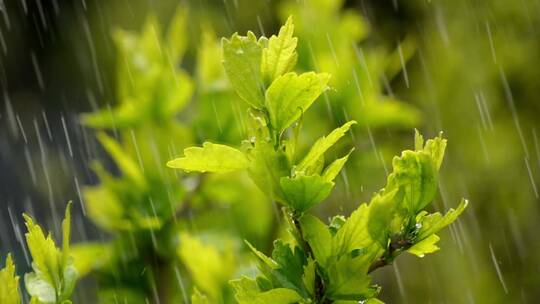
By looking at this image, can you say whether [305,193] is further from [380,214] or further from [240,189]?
[240,189]

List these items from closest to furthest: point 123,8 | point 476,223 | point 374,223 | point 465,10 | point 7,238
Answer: point 374,223
point 476,223
point 465,10
point 7,238
point 123,8

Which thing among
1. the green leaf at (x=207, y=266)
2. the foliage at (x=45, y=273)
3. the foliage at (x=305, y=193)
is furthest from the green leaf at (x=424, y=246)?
the green leaf at (x=207, y=266)

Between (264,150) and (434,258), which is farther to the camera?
(434,258)

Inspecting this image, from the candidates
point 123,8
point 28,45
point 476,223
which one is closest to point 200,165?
point 476,223

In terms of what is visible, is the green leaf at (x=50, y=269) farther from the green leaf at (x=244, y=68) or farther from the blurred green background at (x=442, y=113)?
the blurred green background at (x=442, y=113)

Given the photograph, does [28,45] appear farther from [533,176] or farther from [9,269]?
[9,269]

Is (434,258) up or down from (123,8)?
down

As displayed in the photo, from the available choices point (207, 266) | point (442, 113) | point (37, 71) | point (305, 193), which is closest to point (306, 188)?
point (305, 193)
